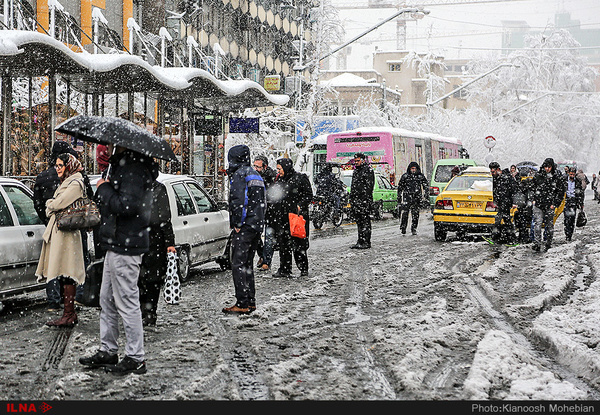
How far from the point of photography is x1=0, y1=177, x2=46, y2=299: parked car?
8.14 meters

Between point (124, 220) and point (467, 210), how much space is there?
1281 cm

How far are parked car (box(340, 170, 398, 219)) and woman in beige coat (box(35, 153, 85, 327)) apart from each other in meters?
19.1

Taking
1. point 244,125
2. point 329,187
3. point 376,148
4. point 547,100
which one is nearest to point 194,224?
point 329,187

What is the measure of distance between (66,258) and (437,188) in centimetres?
2410

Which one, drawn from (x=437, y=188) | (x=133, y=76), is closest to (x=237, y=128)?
(x=133, y=76)

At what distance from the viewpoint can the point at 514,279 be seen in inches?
471

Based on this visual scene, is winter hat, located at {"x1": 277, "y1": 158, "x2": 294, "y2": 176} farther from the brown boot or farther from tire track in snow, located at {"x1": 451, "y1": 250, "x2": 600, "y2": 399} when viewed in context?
the brown boot

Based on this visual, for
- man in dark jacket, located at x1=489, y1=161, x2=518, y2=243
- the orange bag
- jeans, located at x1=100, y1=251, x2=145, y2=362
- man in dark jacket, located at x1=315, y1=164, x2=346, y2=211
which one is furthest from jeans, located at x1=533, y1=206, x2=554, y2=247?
jeans, located at x1=100, y1=251, x2=145, y2=362

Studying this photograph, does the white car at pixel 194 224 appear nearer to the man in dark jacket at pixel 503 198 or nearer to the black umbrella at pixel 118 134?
the black umbrella at pixel 118 134

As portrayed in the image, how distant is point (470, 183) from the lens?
1903cm

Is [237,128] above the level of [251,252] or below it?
above

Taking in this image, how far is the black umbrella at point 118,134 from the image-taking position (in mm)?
5875

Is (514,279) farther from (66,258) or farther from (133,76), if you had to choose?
(133,76)

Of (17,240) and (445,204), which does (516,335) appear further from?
(445,204)
